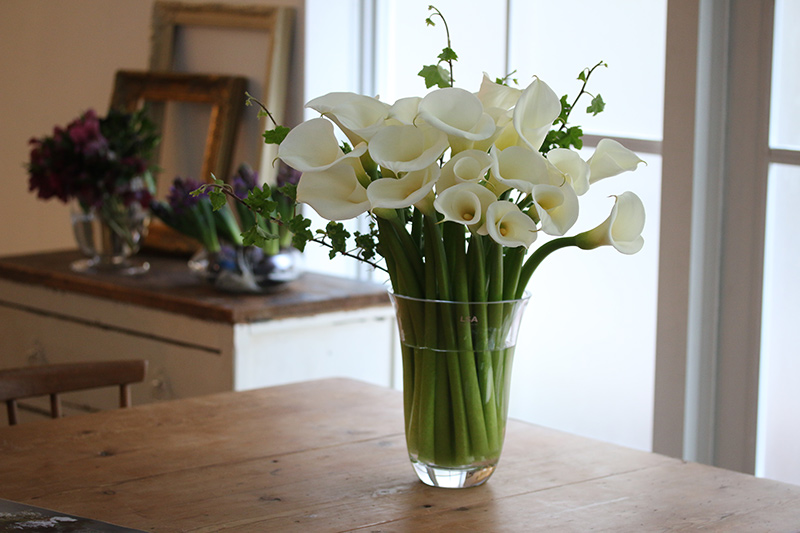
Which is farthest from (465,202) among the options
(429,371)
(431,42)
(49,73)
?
(49,73)

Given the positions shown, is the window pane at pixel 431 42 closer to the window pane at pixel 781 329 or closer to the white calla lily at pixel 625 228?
the window pane at pixel 781 329

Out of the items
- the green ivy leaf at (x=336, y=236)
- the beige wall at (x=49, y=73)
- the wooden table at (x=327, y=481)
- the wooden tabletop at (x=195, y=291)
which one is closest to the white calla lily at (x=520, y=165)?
the green ivy leaf at (x=336, y=236)

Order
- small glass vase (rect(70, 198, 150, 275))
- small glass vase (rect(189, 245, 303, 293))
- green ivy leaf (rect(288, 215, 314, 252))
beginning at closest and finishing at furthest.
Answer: green ivy leaf (rect(288, 215, 314, 252)), small glass vase (rect(189, 245, 303, 293)), small glass vase (rect(70, 198, 150, 275))

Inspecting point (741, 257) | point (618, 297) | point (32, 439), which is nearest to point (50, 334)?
point (32, 439)

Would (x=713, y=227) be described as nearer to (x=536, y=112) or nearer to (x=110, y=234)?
(x=536, y=112)

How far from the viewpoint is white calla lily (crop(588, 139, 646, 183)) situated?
123cm

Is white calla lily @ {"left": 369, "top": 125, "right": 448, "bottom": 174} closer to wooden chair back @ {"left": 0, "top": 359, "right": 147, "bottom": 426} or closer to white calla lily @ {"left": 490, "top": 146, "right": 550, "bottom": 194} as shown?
white calla lily @ {"left": 490, "top": 146, "right": 550, "bottom": 194}

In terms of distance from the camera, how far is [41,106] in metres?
3.71

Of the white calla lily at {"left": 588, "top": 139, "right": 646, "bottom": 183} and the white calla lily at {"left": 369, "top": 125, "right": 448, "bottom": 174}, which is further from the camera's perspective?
the white calla lily at {"left": 588, "top": 139, "right": 646, "bottom": 183}

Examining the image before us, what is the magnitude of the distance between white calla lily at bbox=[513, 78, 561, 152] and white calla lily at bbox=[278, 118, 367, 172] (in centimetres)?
18

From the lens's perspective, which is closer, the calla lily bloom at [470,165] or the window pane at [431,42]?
the calla lily bloom at [470,165]

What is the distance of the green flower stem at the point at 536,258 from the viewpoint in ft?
4.08

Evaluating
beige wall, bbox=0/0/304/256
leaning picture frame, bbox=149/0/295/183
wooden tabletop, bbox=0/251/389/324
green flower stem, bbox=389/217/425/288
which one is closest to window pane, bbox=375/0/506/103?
leaning picture frame, bbox=149/0/295/183

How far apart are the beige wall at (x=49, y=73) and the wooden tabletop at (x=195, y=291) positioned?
0.82 meters
